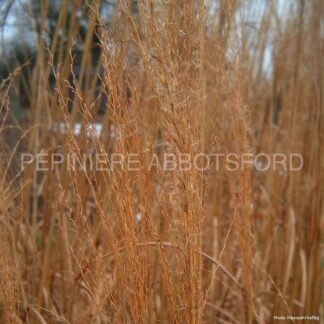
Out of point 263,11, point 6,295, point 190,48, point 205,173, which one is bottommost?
point 6,295

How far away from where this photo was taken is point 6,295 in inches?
34.7

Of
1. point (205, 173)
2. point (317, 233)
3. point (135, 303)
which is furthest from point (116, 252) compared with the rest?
point (317, 233)

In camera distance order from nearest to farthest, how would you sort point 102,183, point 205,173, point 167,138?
point 167,138 < point 205,173 < point 102,183

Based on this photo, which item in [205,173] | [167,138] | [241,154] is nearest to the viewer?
[167,138]

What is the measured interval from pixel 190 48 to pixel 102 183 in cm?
80

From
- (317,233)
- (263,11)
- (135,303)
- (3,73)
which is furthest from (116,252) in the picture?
(263,11)

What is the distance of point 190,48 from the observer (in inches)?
28.2

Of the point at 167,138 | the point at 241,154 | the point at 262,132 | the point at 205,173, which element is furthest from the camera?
the point at 262,132

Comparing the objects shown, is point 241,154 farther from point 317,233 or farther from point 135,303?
point 135,303

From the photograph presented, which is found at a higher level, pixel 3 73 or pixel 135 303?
pixel 3 73

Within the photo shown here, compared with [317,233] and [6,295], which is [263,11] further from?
[6,295]

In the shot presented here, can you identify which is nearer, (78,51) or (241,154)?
(241,154)

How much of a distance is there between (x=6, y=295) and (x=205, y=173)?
431 mm

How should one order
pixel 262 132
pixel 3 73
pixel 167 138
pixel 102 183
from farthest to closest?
1. pixel 262 132
2. pixel 3 73
3. pixel 102 183
4. pixel 167 138
